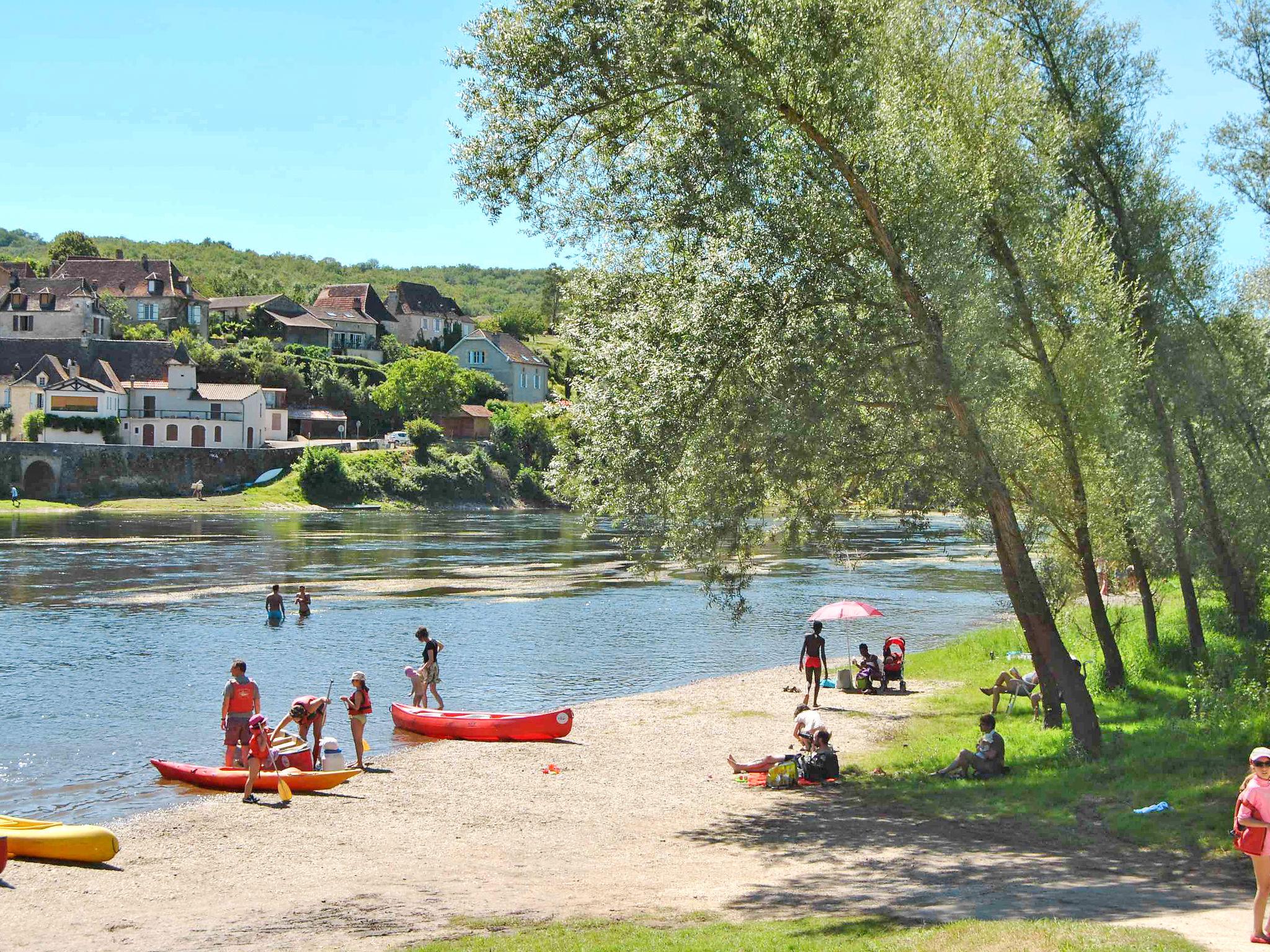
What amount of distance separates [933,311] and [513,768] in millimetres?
10860

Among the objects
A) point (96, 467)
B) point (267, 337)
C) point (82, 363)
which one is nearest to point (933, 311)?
point (96, 467)

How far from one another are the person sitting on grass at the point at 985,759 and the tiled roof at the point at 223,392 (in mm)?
96066

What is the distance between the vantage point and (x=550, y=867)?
14289mm

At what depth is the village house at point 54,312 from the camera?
119 metres

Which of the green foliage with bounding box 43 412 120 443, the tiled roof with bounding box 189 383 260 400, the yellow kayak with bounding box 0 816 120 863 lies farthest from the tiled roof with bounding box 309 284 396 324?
the yellow kayak with bounding box 0 816 120 863

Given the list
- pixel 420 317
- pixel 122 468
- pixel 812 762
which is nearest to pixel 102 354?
pixel 122 468

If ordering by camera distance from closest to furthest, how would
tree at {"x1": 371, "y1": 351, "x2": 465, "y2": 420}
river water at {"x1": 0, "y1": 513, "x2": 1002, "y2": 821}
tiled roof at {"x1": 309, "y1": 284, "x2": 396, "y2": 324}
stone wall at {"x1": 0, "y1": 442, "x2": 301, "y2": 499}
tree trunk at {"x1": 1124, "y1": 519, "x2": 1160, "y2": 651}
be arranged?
tree trunk at {"x1": 1124, "y1": 519, "x2": 1160, "y2": 651}, river water at {"x1": 0, "y1": 513, "x2": 1002, "y2": 821}, stone wall at {"x1": 0, "y1": 442, "x2": 301, "y2": 499}, tree at {"x1": 371, "y1": 351, "x2": 465, "y2": 420}, tiled roof at {"x1": 309, "y1": 284, "x2": 396, "y2": 324}

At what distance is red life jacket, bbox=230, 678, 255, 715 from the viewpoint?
63.6 feet

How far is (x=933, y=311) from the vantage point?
655 inches

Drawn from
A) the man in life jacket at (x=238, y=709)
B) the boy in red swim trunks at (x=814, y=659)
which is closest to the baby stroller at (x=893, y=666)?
the boy in red swim trunks at (x=814, y=659)

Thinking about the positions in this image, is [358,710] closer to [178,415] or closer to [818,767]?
[818,767]

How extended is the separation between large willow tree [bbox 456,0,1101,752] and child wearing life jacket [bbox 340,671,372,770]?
5.71 metres

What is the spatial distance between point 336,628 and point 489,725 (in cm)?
1686

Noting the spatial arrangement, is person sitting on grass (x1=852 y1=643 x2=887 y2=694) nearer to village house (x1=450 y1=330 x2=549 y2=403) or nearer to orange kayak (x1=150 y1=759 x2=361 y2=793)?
orange kayak (x1=150 y1=759 x2=361 y2=793)
